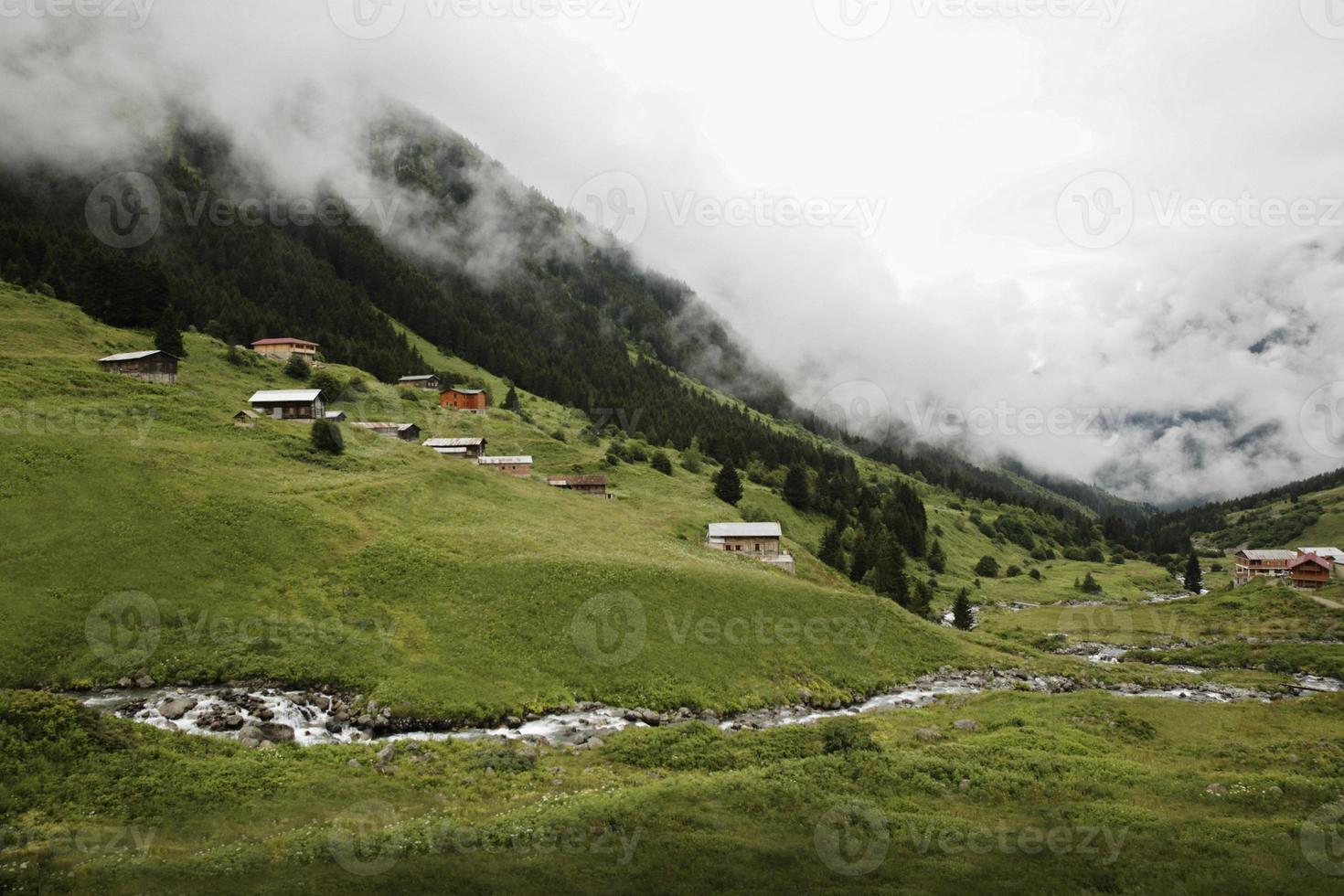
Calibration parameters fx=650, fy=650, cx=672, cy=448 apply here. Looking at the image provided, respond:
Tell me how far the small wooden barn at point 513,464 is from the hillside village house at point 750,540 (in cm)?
2916

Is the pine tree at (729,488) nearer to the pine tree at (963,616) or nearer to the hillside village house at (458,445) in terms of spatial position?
the pine tree at (963,616)

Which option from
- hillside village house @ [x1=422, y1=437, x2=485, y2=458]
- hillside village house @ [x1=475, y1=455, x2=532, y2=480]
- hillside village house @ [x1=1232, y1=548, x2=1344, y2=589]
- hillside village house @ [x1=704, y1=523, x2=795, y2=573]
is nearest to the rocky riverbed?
hillside village house @ [x1=704, y1=523, x2=795, y2=573]

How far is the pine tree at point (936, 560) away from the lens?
5330 inches

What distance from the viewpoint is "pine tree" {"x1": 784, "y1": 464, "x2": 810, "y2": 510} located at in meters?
129

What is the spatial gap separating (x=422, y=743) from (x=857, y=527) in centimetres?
10886

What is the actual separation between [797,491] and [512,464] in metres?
59.0

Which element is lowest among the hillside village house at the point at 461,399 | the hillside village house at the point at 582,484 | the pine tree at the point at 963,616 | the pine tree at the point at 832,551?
the pine tree at the point at 963,616

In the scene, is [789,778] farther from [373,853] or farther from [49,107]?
[49,107]

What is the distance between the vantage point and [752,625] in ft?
181

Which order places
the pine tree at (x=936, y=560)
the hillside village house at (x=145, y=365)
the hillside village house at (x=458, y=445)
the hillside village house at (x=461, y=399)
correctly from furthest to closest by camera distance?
A: the pine tree at (x=936, y=560) < the hillside village house at (x=461, y=399) < the hillside village house at (x=458, y=445) < the hillside village house at (x=145, y=365)

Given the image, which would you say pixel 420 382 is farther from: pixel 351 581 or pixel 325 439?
pixel 351 581

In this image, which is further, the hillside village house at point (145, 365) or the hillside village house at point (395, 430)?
the hillside village house at point (395, 430)

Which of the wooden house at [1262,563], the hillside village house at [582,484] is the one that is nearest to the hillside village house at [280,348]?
the hillside village house at [582,484]

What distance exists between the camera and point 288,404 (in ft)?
279
